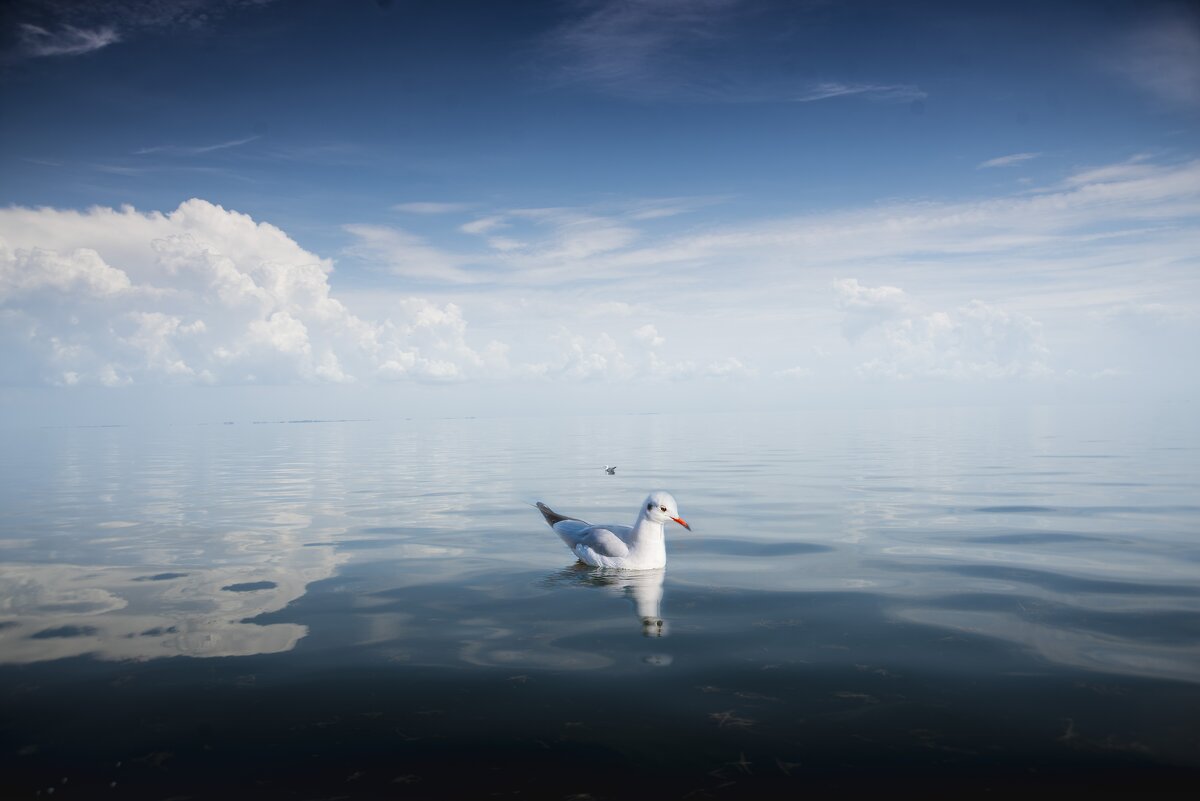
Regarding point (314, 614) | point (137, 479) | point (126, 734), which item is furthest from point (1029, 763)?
point (137, 479)

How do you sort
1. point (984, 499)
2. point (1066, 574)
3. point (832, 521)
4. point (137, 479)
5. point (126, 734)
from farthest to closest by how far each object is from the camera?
point (137, 479) < point (984, 499) < point (832, 521) < point (1066, 574) < point (126, 734)

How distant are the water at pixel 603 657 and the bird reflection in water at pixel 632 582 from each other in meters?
0.08

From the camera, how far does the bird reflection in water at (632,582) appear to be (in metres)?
11.4

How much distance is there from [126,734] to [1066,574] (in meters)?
15.1

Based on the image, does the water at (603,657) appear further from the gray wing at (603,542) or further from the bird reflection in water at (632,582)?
the gray wing at (603,542)

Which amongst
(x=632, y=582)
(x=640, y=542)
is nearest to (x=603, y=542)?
(x=640, y=542)

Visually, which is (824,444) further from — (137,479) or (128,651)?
(128,651)

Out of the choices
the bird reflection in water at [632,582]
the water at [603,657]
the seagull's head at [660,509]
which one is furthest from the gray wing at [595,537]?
the seagull's head at [660,509]

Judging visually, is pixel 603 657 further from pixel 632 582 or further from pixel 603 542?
pixel 603 542

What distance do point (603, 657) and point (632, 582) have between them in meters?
4.39

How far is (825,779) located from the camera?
243 inches

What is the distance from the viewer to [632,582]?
1362cm

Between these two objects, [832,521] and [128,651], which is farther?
[832,521]

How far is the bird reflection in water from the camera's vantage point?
11.4 metres
